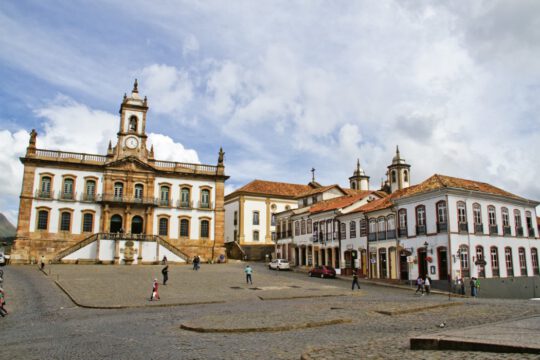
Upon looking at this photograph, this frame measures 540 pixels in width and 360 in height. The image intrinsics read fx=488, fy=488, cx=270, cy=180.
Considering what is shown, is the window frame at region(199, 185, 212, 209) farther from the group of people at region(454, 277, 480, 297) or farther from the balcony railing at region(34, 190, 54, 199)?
the group of people at region(454, 277, 480, 297)

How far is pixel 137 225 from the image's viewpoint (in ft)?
177

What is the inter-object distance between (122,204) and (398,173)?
3346 centimetres

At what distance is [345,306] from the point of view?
2039 cm

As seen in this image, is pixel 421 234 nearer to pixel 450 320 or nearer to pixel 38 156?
pixel 450 320

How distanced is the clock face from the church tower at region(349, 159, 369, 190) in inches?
1653

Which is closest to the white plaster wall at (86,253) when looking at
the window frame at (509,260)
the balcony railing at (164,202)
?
the balcony railing at (164,202)

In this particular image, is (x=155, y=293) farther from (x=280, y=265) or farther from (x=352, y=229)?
(x=280, y=265)

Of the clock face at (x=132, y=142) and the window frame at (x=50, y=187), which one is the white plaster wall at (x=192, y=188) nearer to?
the clock face at (x=132, y=142)

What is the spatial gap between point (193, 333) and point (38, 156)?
4379 centimetres

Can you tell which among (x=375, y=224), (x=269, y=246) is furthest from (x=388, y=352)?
(x=269, y=246)

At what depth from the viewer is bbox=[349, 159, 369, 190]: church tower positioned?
277 feet

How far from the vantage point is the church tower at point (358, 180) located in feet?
277

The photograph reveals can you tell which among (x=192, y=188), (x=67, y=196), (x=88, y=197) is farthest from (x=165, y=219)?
(x=67, y=196)

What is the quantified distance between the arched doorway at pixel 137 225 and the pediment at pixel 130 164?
540cm
